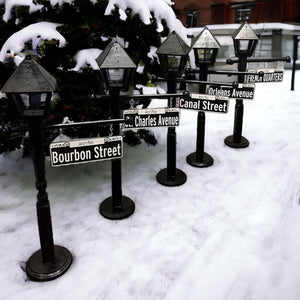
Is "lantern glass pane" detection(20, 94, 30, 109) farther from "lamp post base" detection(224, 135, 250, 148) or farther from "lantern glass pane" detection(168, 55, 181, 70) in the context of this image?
"lamp post base" detection(224, 135, 250, 148)

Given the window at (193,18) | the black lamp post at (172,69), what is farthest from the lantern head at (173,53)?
the window at (193,18)

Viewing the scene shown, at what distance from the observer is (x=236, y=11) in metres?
20.0

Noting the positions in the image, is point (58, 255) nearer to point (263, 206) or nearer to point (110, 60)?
point (110, 60)

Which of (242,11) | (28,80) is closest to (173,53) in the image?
(28,80)

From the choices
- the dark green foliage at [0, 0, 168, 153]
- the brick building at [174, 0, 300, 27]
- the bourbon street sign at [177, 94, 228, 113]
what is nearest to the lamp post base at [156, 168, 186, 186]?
the bourbon street sign at [177, 94, 228, 113]

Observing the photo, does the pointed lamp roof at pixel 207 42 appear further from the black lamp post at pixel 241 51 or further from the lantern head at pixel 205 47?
the black lamp post at pixel 241 51

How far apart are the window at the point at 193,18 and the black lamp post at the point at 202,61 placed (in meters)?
16.9

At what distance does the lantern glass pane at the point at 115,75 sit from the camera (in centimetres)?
353

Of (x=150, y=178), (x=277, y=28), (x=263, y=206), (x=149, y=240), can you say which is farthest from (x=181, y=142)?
(x=277, y=28)

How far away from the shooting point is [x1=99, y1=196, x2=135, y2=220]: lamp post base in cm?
419

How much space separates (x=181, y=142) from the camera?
22.4ft

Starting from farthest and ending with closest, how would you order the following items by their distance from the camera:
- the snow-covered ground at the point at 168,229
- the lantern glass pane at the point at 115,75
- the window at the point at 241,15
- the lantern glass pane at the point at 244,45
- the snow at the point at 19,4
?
the window at the point at 241,15, the lantern glass pane at the point at 244,45, the snow at the point at 19,4, the lantern glass pane at the point at 115,75, the snow-covered ground at the point at 168,229

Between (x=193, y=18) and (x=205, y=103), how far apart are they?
62.6 feet

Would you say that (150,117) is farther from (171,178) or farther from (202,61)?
(202,61)
